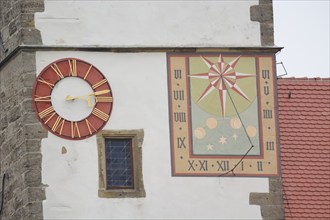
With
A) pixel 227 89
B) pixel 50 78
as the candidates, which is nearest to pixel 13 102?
pixel 50 78

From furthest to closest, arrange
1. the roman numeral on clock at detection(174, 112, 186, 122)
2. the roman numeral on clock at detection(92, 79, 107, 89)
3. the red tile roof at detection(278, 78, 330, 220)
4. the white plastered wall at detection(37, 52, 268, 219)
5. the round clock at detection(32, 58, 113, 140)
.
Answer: the red tile roof at detection(278, 78, 330, 220) < the roman numeral on clock at detection(174, 112, 186, 122) < the roman numeral on clock at detection(92, 79, 107, 89) < the round clock at detection(32, 58, 113, 140) < the white plastered wall at detection(37, 52, 268, 219)

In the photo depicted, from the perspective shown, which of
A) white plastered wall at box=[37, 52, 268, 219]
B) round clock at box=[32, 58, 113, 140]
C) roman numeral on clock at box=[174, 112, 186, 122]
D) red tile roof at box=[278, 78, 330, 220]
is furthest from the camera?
red tile roof at box=[278, 78, 330, 220]

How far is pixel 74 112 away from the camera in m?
35.0

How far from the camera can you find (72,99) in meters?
35.0

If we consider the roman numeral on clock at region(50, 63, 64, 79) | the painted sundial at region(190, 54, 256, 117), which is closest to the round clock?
the roman numeral on clock at region(50, 63, 64, 79)

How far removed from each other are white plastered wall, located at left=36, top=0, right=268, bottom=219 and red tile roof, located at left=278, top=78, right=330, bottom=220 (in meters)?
0.90

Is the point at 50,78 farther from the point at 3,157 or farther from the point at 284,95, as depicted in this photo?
the point at 284,95

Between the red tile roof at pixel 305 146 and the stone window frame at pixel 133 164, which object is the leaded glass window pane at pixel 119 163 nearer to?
the stone window frame at pixel 133 164

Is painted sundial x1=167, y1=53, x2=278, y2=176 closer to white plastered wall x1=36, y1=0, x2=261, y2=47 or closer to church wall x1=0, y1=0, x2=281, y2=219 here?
church wall x1=0, y1=0, x2=281, y2=219

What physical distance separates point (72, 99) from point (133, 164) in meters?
1.21

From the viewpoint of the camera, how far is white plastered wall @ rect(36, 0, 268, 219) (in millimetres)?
34781

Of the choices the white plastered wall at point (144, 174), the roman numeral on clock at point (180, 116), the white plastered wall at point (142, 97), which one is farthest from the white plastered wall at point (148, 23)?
the roman numeral on clock at point (180, 116)

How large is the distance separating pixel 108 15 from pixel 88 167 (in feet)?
7.10

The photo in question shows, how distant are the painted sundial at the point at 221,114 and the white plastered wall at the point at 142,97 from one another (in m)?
0.15
